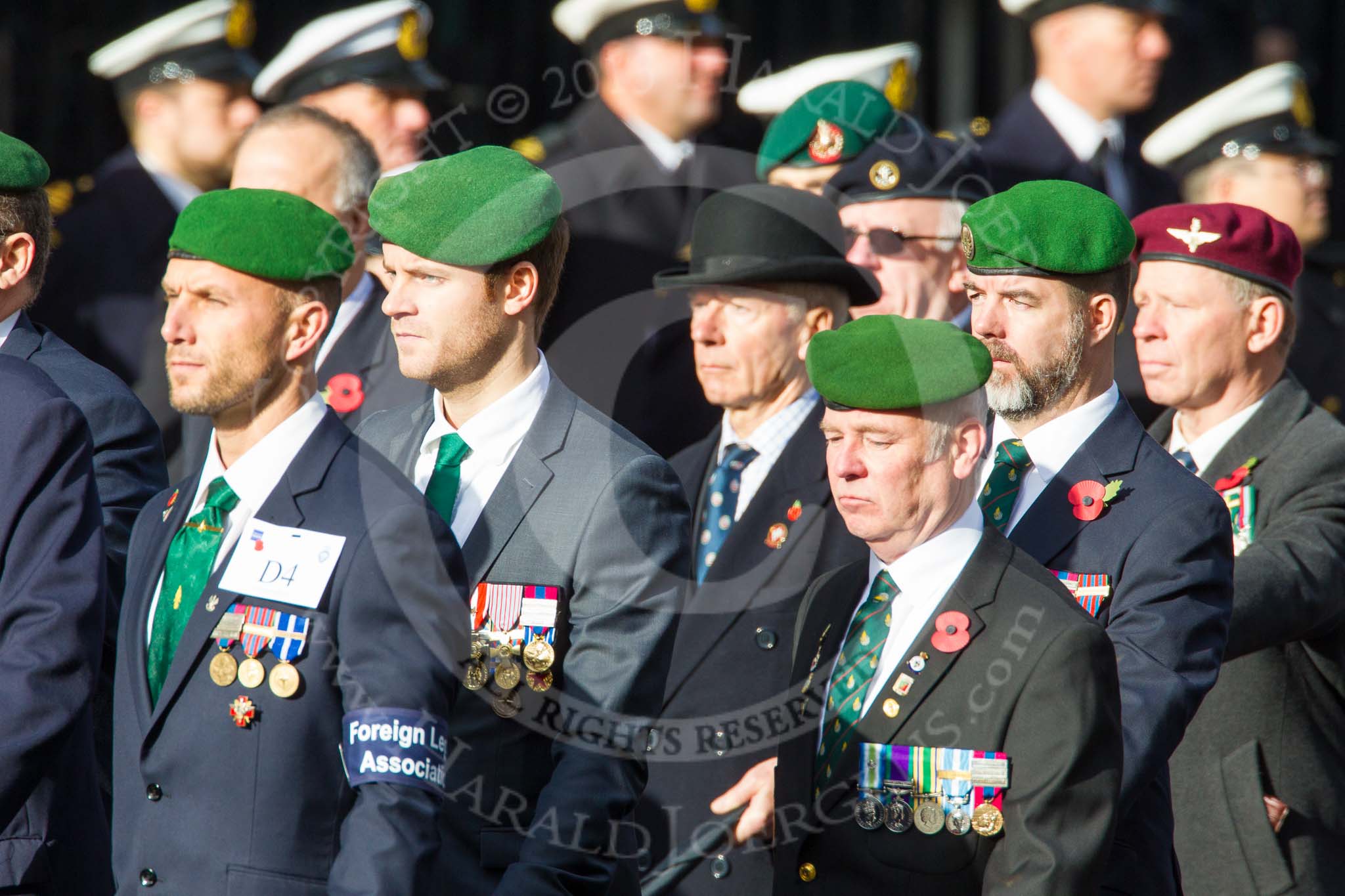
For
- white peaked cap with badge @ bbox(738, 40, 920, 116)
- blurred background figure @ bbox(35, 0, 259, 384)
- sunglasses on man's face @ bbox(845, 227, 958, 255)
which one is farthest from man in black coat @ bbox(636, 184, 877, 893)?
blurred background figure @ bbox(35, 0, 259, 384)

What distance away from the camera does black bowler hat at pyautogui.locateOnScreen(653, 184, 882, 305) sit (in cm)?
439

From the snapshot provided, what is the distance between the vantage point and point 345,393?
15.4 feet

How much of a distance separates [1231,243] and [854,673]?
151 centimetres

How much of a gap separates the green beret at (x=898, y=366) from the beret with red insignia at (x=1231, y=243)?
1.04m

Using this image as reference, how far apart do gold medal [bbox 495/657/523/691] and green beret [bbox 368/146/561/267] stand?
0.73 meters

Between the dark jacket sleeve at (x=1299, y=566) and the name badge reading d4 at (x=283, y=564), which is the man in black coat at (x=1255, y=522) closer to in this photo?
the dark jacket sleeve at (x=1299, y=566)

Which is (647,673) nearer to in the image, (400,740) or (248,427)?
(400,740)

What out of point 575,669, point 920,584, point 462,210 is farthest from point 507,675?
point 462,210

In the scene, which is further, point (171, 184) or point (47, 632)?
point (171, 184)

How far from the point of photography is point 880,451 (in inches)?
125

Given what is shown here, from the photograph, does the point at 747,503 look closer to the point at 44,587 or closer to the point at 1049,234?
the point at 1049,234

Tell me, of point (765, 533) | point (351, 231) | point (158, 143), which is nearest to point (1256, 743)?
point (765, 533)

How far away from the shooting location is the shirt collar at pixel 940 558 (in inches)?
125

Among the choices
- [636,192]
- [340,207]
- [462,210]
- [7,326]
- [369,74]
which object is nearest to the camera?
[462,210]
